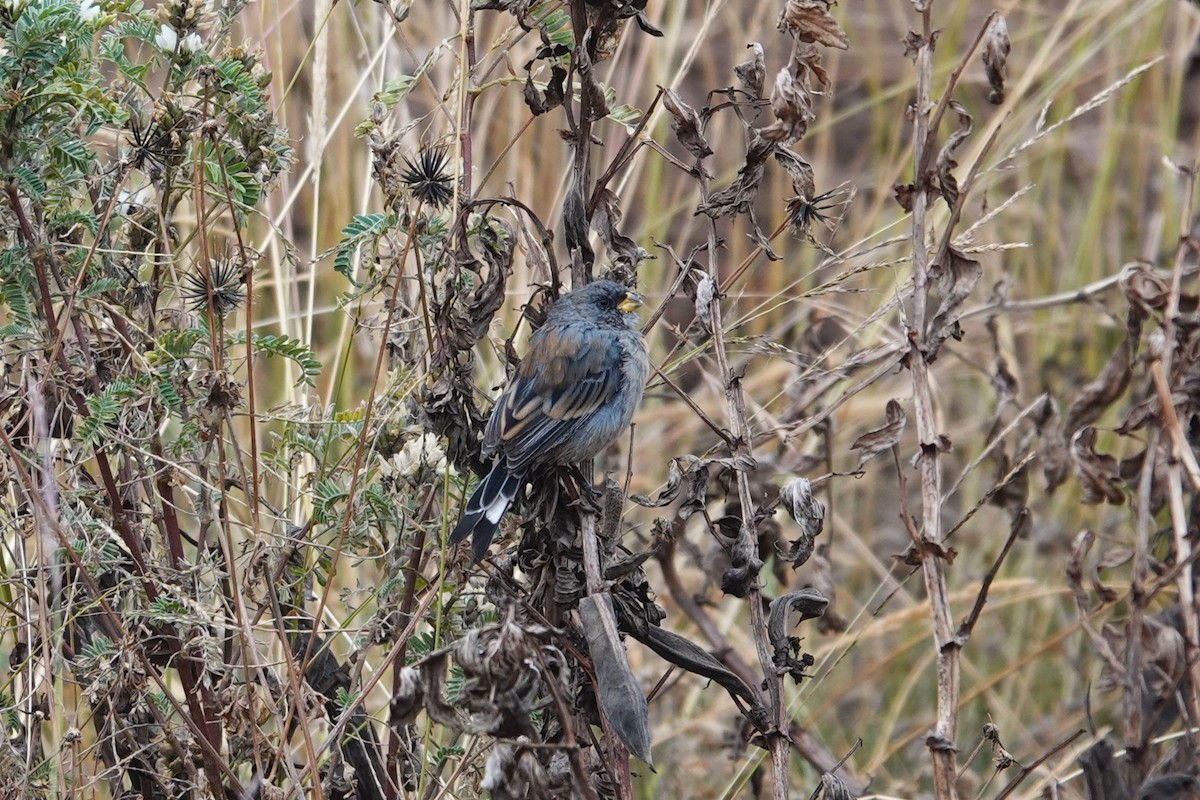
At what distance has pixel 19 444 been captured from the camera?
7.76 feet

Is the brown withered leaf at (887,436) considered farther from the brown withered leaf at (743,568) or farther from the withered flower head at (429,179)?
the withered flower head at (429,179)

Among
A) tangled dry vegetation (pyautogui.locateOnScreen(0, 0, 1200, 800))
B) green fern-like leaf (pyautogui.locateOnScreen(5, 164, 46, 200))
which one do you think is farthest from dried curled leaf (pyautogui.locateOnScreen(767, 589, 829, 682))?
green fern-like leaf (pyautogui.locateOnScreen(5, 164, 46, 200))

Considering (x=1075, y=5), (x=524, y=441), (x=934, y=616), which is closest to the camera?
(x=934, y=616)

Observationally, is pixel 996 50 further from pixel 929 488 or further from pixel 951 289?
pixel 929 488

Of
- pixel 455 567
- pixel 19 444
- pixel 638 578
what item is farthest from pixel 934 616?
pixel 19 444

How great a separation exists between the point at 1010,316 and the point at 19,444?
12.5 ft

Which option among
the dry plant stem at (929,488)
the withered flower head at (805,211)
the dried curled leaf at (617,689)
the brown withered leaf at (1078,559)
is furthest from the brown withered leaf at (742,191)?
the brown withered leaf at (1078,559)

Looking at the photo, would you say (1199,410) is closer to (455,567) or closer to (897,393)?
(455,567)

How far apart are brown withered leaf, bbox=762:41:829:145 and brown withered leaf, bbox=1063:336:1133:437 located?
120 centimetres

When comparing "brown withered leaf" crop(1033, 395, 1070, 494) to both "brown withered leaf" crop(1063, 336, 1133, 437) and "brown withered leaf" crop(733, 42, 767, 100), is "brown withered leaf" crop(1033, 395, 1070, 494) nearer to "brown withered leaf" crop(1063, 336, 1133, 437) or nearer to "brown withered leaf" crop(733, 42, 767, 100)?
"brown withered leaf" crop(1063, 336, 1133, 437)

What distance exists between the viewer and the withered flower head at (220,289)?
2205 millimetres

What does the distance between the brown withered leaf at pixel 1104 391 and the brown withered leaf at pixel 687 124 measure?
128 centimetres

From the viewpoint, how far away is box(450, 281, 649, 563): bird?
2344mm

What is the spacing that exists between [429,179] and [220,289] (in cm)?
41
